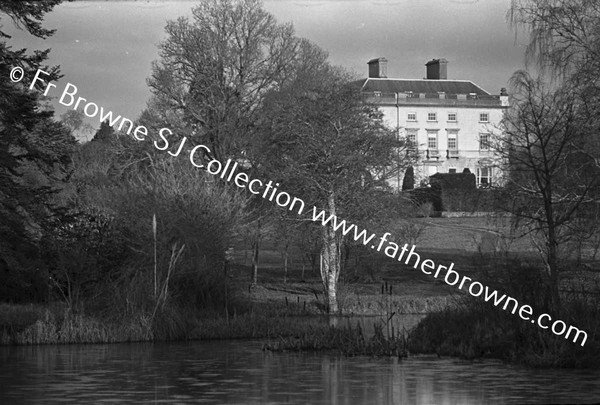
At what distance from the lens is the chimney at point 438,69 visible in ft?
352

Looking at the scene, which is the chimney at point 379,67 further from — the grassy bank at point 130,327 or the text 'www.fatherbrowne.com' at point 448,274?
the grassy bank at point 130,327

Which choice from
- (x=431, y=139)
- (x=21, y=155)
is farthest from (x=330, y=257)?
(x=431, y=139)

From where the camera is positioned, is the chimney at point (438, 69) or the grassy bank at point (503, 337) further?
the chimney at point (438, 69)

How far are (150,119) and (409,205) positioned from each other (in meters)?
14.2

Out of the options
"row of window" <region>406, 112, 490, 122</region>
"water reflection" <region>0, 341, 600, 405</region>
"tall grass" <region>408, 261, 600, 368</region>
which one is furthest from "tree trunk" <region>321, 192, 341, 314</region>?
"row of window" <region>406, 112, 490, 122</region>

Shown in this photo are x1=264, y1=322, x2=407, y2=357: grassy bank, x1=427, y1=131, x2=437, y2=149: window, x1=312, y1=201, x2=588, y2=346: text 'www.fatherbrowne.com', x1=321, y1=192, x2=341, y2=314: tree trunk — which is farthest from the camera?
x1=427, y1=131, x2=437, y2=149: window

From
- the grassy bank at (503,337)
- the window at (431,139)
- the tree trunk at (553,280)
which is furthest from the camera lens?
the window at (431,139)

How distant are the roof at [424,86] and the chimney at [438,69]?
3.60ft

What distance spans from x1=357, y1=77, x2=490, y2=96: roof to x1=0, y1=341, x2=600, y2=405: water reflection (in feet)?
255

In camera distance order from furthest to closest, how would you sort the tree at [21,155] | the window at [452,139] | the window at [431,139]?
1. the window at [452,139]
2. the window at [431,139]
3. the tree at [21,155]

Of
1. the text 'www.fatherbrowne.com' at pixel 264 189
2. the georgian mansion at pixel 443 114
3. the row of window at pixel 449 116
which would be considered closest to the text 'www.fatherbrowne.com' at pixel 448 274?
the text 'www.fatherbrowne.com' at pixel 264 189

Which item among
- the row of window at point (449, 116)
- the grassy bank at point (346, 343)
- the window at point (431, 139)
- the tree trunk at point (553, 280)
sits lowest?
the grassy bank at point (346, 343)

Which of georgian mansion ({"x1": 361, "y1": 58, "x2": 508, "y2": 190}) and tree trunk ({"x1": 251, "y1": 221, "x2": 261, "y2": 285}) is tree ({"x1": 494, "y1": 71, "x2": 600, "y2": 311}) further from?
georgian mansion ({"x1": 361, "y1": 58, "x2": 508, "y2": 190})

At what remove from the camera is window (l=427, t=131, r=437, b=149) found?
103188 mm
